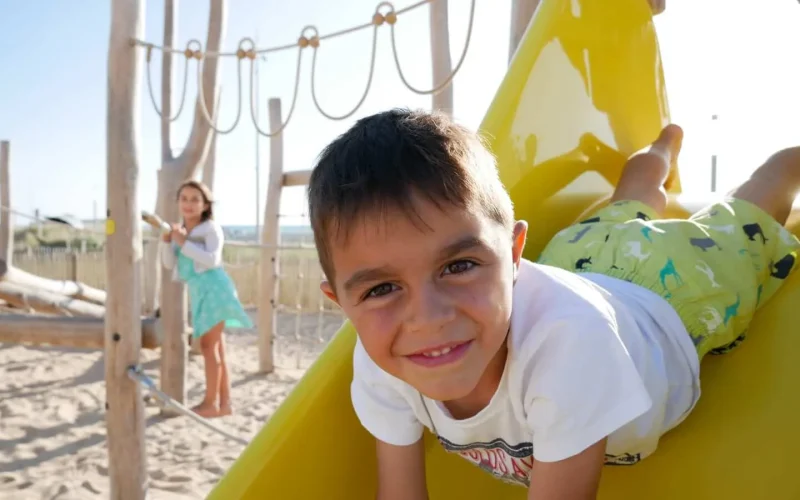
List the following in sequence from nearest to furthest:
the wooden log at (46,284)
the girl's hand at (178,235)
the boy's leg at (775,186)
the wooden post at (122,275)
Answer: the boy's leg at (775,186) → the wooden post at (122,275) → the girl's hand at (178,235) → the wooden log at (46,284)

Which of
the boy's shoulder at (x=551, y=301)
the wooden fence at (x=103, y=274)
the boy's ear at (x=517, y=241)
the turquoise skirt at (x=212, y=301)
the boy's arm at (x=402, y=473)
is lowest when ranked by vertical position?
the wooden fence at (x=103, y=274)

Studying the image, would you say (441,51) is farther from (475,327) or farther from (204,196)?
(475,327)

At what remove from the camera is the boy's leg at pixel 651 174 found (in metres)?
1.24

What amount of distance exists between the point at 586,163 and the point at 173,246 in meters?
2.33

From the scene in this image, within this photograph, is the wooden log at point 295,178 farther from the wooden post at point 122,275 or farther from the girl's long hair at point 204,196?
the wooden post at point 122,275

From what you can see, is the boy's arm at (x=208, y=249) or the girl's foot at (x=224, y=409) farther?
the girl's foot at (x=224, y=409)

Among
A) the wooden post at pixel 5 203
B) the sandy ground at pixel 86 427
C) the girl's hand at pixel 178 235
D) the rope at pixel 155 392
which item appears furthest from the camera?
the wooden post at pixel 5 203

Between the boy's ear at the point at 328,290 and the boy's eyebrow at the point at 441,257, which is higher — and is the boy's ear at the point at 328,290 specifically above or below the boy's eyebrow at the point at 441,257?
below

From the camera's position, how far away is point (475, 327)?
0.63m

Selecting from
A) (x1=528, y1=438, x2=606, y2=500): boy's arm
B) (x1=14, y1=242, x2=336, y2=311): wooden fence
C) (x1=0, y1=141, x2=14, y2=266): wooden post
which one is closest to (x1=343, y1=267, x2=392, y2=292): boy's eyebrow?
(x1=528, y1=438, x2=606, y2=500): boy's arm

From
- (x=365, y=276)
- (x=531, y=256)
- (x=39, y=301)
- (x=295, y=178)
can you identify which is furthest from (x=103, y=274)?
(x=365, y=276)

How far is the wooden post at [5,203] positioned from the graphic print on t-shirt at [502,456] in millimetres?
6373

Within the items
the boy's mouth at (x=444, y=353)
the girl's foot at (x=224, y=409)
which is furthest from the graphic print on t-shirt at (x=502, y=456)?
the girl's foot at (x=224, y=409)

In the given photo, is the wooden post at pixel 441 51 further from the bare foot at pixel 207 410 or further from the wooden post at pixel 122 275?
the bare foot at pixel 207 410
